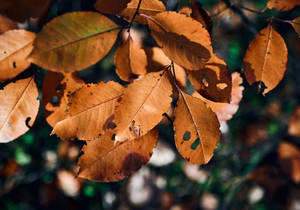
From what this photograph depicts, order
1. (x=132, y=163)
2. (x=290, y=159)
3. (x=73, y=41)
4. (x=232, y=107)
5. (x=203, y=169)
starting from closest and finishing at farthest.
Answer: (x=73, y=41) < (x=132, y=163) < (x=232, y=107) < (x=203, y=169) < (x=290, y=159)

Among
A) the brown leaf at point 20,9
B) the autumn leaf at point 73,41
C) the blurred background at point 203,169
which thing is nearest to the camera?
the autumn leaf at point 73,41

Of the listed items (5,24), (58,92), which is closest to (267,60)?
(58,92)

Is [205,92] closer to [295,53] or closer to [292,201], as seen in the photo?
[295,53]

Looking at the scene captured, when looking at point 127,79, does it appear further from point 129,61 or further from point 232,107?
point 232,107

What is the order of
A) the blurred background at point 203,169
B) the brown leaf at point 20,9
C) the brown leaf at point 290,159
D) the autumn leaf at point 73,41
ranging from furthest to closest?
the brown leaf at point 290,159
the blurred background at point 203,169
the brown leaf at point 20,9
the autumn leaf at point 73,41

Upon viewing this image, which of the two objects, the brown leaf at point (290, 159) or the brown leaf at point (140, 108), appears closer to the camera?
the brown leaf at point (140, 108)

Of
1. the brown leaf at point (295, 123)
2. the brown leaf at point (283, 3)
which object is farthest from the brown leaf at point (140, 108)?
the brown leaf at point (295, 123)

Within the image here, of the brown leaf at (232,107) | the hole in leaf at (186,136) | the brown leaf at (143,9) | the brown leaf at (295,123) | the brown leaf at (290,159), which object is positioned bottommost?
the brown leaf at (290,159)

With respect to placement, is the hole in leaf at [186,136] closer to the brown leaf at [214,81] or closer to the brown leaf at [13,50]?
the brown leaf at [214,81]
